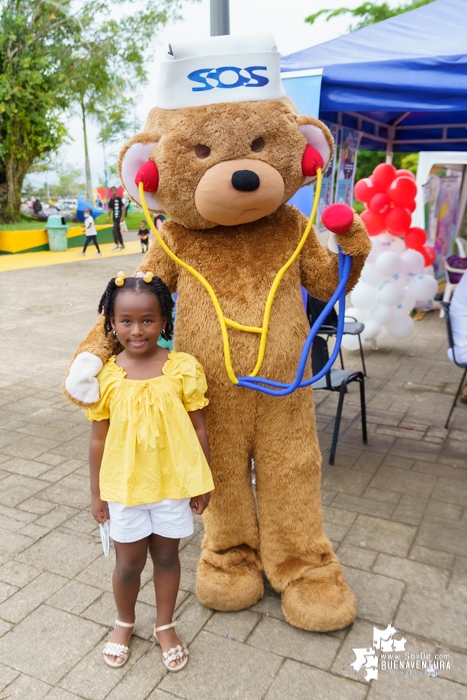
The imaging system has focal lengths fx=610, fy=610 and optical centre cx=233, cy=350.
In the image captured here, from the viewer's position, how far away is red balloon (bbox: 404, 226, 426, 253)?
672 cm

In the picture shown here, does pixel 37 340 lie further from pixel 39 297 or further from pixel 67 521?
pixel 67 521

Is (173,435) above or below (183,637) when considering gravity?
above

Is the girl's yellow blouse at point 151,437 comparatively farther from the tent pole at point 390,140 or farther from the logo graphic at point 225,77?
the tent pole at point 390,140

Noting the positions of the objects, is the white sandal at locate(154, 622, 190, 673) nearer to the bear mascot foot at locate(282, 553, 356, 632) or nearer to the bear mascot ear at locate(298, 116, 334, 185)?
the bear mascot foot at locate(282, 553, 356, 632)

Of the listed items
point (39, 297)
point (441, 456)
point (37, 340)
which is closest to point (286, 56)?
point (441, 456)

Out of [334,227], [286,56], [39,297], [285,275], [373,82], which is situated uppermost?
[286,56]

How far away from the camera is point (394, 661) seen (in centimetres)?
236

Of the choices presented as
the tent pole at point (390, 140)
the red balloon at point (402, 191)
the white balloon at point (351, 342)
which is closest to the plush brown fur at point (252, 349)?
the white balloon at point (351, 342)

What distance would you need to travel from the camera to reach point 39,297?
10109 mm

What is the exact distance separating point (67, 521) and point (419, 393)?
3.34 meters

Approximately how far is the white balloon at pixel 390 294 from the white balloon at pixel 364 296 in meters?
0.07

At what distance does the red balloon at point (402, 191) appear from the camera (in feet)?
20.7

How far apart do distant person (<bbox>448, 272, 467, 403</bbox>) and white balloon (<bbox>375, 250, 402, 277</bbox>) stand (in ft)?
5.88

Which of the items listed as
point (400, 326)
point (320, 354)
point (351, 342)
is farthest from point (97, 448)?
point (400, 326)
